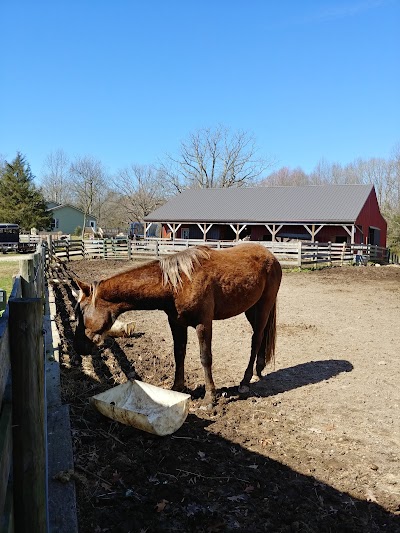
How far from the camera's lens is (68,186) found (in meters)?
76.7

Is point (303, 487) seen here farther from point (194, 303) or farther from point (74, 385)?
point (74, 385)

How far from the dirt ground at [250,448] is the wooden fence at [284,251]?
1646 cm

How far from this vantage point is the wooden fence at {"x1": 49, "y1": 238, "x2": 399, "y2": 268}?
23.3m

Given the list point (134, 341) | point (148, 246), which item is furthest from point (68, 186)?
point (134, 341)

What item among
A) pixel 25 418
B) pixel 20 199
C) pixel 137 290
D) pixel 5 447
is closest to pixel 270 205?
pixel 20 199

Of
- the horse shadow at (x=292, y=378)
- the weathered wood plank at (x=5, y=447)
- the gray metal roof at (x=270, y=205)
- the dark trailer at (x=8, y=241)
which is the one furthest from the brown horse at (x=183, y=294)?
the dark trailer at (x=8, y=241)

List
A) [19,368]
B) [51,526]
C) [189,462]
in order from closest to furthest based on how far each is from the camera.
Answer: [19,368] < [51,526] < [189,462]

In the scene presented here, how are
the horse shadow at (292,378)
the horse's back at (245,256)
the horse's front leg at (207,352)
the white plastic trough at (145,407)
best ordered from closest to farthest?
the white plastic trough at (145,407) → the horse's front leg at (207,352) → the horse's back at (245,256) → the horse shadow at (292,378)

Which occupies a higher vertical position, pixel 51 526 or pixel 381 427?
pixel 51 526

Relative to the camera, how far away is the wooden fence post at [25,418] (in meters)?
1.77

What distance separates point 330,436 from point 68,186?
7859cm

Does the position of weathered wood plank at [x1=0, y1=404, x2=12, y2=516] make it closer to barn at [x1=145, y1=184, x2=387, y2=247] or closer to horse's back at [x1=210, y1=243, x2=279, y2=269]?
horse's back at [x1=210, y1=243, x2=279, y2=269]

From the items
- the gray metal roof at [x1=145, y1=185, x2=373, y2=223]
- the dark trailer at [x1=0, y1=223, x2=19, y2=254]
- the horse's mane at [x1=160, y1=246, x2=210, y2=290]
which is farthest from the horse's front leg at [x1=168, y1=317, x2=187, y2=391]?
the dark trailer at [x1=0, y1=223, x2=19, y2=254]

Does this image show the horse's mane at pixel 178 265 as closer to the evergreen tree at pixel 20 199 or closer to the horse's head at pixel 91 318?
the horse's head at pixel 91 318
